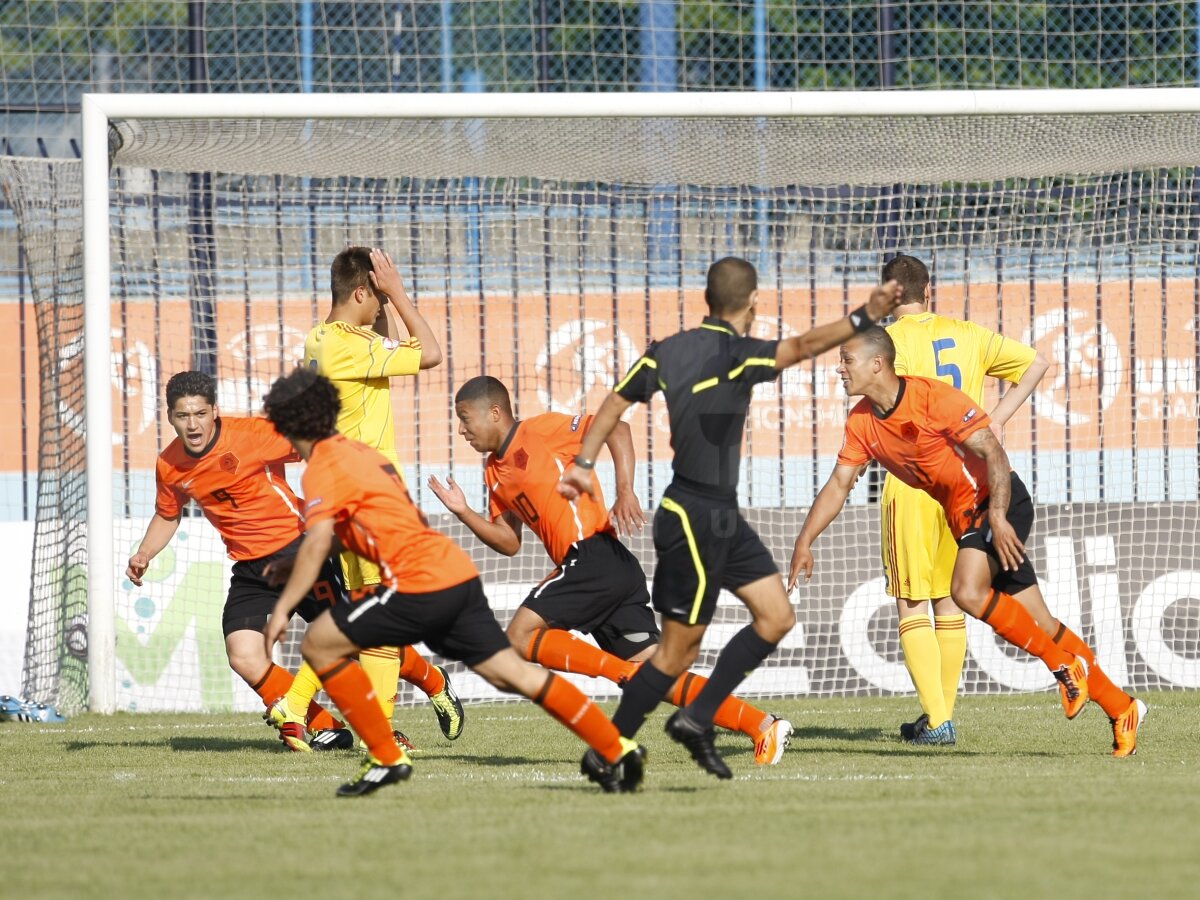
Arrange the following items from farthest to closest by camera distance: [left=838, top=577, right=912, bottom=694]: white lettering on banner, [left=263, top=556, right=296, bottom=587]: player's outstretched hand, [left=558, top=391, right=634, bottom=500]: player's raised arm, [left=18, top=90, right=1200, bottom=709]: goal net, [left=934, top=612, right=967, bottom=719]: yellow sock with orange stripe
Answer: [left=838, top=577, right=912, bottom=694]: white lettering on banner → [left=18, top=90, right=1200, bottom=709]: goal net → [left=934, top=612, right=967, bottom=719]: yellow sock with orange stripe → [left=263, top=556, right=296, bottom=587]: player's outstretched hand → [left=558, top=391, right=634, bottom=500]: player's raised arm

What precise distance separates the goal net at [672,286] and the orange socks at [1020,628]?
11.5 ft

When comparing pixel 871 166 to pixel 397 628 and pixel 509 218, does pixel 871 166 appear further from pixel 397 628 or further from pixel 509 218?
pixel 397 628

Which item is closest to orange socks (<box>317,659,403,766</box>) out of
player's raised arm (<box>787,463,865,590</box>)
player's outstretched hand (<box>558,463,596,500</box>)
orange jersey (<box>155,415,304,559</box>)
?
player's outstretched hand (<box>558,463,596,500</box>)

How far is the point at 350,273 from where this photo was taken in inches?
310

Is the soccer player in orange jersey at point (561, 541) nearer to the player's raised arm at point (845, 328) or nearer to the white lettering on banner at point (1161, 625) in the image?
the player's raised arm at point (845, 328)

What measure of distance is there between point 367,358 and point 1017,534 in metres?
2.98

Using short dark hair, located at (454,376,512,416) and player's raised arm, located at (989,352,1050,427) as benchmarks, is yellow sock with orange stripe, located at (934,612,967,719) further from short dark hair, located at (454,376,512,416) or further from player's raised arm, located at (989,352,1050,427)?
short dark hair, located at (454,376,512,416)

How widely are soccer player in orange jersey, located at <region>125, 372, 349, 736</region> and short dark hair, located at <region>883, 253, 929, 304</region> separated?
303 centimetres

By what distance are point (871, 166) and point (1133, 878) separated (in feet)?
25.8

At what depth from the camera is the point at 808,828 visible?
5012 millimetres

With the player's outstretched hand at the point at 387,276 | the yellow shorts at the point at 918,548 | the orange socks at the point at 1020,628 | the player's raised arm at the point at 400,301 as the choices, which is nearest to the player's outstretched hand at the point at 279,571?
the player's raised arm at the point at 400,301

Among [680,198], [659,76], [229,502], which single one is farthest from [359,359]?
[659,76]

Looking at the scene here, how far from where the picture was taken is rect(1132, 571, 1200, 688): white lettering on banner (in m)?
10.9

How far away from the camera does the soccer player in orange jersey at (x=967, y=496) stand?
7309mm
